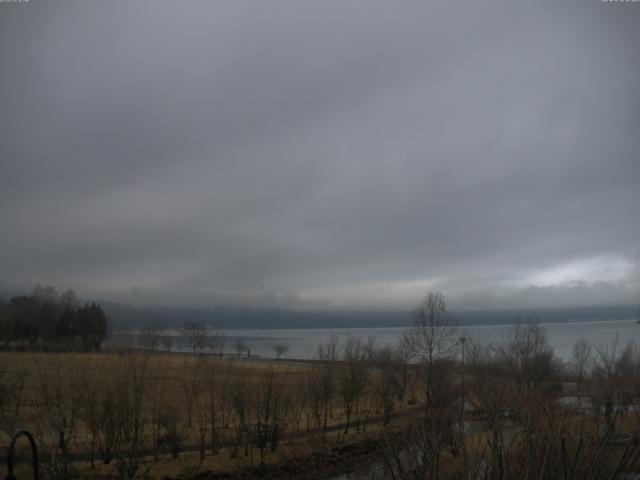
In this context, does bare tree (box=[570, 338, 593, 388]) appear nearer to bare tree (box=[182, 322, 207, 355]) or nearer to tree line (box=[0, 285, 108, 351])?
tree line (box=[0, 285, 108, 351])

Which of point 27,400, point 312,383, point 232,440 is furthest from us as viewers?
point 312,383

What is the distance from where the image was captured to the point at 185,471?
30.1 meters

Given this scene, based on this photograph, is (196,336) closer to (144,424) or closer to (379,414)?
(379,414)

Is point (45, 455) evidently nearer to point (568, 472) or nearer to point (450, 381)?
point (568, 472)

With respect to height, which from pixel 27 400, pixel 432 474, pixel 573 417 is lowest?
pixel 27 400

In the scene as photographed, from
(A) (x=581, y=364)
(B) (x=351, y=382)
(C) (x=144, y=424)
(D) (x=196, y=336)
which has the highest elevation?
(A) (x=581, y=364)

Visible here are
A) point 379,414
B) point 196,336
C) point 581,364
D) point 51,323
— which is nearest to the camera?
point 379,414

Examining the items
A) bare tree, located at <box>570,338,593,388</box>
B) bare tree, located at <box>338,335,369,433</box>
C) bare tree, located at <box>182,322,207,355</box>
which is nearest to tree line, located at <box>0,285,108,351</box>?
bare tree, located at <box>182,322,207,355</box>

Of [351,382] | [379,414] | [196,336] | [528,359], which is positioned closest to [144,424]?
[351,382]

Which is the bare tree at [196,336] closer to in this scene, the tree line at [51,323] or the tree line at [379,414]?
the tree line at [51,323]

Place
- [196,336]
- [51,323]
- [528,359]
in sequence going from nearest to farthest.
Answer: [528,359] → [51,323] → [196,336]

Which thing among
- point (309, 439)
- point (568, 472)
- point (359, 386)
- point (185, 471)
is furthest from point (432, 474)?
point (359, 386)

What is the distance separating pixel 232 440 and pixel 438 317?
28.9 metres

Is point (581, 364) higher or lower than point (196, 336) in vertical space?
higher
